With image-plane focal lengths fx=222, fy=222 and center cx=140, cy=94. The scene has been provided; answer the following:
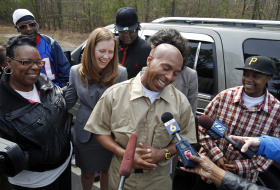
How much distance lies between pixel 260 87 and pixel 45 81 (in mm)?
1998

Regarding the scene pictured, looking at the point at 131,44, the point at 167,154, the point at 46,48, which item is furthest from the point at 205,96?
the point at 46,48

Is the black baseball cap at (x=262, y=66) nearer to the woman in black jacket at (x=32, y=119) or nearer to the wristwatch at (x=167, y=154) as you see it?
the wristwatch at (x=167, y=154)

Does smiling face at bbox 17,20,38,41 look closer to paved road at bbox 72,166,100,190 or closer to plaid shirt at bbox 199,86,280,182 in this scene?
paved road at bbox 72,166,100,190

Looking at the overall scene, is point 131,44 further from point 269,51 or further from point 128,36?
point 269,51

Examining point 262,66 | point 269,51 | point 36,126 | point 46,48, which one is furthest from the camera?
point 46,48

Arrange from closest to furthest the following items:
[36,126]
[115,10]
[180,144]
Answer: [180,144]
[36,126]
[115,10]

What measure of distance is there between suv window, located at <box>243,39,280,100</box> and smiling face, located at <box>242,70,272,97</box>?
0.47m

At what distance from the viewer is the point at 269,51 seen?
2.51m

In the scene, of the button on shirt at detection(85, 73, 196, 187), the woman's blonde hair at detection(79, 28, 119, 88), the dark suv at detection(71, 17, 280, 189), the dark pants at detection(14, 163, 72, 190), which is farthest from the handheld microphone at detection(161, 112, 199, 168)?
the dark suv at detection(71, 17, 280, 189)

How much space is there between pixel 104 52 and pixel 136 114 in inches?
34.0

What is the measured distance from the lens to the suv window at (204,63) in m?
2.73

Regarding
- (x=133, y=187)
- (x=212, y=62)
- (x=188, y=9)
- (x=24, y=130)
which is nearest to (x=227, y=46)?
(x=212, y=62)

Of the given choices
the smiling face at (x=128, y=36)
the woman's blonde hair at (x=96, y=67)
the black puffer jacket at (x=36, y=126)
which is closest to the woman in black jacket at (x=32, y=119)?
the black puffer jacket at (x=36, y=126)

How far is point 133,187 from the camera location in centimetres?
171
